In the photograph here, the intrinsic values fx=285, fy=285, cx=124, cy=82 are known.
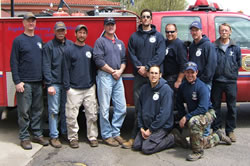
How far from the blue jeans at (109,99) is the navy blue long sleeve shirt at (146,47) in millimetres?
454

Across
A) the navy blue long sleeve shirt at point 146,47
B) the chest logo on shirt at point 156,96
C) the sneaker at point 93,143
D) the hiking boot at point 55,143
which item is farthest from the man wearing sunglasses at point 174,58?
the hiking boot at point 55,143

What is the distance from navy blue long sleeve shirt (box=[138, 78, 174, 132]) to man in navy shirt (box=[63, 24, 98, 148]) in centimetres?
84

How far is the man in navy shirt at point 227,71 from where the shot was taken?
465cm

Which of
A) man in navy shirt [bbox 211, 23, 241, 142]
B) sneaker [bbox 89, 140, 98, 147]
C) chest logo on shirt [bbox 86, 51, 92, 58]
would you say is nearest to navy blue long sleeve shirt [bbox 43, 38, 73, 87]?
chest logo on shirt [bbox 86, 51, 92, 58]

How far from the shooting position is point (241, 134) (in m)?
5.20

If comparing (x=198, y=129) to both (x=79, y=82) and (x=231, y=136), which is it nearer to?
(x=231, y=136)

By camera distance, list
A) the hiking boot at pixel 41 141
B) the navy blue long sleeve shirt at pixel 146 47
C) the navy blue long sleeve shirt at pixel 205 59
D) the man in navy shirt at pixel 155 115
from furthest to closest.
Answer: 1. the hiking boot at pixel 41 141
2. the navy blue long sleeve shirt at pixel 146 47
3. the navy blue long sleeve shirt at pixel 205 59
4. the man in navy shirt at pixel 155 115

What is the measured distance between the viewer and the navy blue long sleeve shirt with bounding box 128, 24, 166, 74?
457cm

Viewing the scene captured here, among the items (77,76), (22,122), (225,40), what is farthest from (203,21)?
(22,122)

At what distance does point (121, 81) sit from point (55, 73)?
42.7 inches

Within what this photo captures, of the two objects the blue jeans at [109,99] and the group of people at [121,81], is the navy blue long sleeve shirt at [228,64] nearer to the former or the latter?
the group of people at [121,81]

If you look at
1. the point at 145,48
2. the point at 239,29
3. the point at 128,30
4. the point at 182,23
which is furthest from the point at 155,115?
the point at 239,29

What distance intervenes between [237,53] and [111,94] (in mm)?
2188

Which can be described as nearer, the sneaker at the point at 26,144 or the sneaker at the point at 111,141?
the sneaker at the point at 26,144
